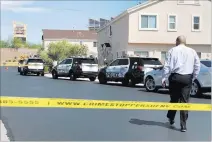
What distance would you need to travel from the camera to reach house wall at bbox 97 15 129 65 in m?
35.3

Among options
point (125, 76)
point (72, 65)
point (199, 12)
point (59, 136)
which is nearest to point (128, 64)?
point (125, 76)

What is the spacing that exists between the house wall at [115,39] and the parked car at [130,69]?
44.5 feet

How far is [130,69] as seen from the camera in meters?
19.9

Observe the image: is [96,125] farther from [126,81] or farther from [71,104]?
[126,81]

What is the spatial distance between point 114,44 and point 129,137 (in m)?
32.7

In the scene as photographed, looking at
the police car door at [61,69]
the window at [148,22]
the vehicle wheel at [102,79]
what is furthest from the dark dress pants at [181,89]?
the window at [148,22]

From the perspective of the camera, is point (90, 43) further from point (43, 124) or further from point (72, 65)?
point (43, 124)

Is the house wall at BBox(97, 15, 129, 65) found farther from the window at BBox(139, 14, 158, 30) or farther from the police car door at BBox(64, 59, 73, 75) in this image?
the police car door at BBox(64, 59, 73, 75)

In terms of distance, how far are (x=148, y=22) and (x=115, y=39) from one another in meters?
5.61

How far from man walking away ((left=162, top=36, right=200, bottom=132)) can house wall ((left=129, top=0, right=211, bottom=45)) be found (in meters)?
26.3

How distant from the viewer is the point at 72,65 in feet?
83.1

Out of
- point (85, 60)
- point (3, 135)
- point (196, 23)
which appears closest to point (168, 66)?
point (3, 135)

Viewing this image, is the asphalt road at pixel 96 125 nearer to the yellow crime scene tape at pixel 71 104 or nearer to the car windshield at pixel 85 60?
the yellow crime scene tape at pixel 71 104

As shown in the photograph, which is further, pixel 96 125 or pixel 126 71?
pixel 126 71
